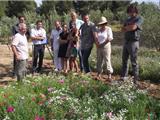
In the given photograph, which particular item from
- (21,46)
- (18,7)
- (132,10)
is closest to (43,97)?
(21,46)

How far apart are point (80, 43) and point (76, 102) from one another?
185 inches

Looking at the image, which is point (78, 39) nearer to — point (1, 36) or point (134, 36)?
point (134, 36)

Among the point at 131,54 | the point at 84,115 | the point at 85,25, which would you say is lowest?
the point at 84,115

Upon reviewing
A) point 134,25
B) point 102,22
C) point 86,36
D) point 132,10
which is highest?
point 132,10

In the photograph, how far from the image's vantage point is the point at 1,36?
28.8 metres

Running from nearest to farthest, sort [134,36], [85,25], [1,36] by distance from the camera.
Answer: [134,36]
[85,25]
[1,36]

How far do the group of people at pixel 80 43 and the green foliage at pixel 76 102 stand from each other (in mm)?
1413

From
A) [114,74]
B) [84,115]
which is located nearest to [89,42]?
[114,74]

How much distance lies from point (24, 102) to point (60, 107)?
0.69m

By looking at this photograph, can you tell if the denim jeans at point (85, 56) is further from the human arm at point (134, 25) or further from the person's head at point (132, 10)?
the person's head at point (132, 10)

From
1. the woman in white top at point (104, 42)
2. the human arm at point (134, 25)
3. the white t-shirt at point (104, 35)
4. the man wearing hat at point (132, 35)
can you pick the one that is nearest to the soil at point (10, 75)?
the woman in white top at point (104, 42)

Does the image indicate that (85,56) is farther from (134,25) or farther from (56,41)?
(134,25)

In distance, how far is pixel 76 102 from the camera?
271 inches

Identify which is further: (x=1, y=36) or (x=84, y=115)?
(x=1, y=36)
